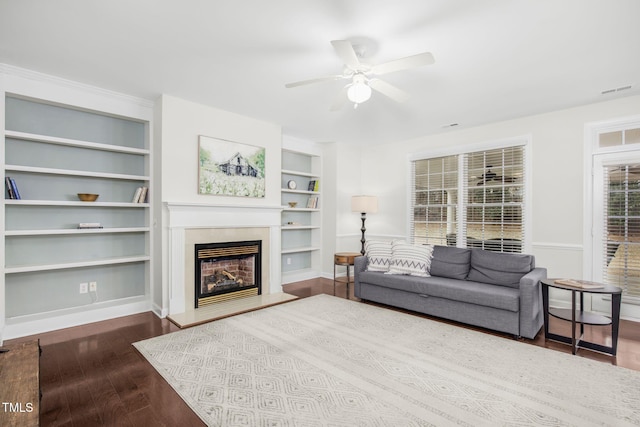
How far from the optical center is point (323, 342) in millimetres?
3020

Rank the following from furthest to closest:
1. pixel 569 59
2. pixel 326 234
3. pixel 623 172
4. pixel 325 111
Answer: pixel 326 234, pixel 325 111, pixel 623 172, pixel 569 59

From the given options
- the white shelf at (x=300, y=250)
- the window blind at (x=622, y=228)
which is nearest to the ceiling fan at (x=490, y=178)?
the window blind at (x=622, y=228)

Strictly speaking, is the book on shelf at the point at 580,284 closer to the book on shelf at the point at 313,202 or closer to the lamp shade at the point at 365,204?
the lamp shade at the point at 365,204

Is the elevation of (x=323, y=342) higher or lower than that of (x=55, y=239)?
lower

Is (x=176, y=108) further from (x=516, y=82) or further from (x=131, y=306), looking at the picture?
(x=516, y=82)

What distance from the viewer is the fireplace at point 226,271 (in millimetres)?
4109

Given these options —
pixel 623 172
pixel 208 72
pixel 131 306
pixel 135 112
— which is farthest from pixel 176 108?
pixel 623 172

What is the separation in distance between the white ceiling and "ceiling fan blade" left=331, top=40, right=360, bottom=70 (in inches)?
9.2

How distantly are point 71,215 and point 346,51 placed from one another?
3.53 metres

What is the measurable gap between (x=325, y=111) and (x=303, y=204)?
2307 millimetres

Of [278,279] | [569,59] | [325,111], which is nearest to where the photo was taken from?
[569,59]

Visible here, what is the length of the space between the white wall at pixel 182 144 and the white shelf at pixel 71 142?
30cm

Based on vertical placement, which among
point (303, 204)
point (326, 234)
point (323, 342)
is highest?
point (303, 204)

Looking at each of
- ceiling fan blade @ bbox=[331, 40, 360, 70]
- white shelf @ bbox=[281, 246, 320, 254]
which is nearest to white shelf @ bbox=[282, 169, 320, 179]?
white shelf @ bbox=[281, 246, 320, 254]
